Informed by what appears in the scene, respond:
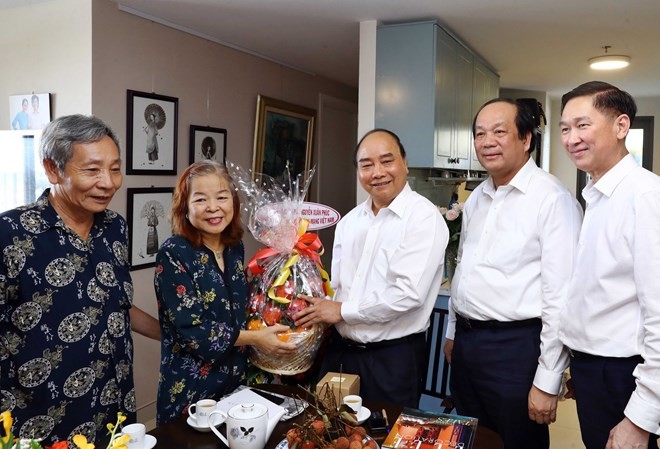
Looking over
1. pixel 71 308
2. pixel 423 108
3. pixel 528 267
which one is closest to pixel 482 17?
pixel 423 108

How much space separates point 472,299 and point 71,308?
1.24 meters

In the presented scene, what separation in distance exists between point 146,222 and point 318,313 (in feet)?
6.79

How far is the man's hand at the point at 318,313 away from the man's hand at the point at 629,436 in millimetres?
858

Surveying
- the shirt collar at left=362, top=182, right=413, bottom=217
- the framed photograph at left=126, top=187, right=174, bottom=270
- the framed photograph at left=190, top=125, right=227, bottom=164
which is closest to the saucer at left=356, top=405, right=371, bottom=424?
the shirt collar at left=362, top=182, right=413, bottom=217

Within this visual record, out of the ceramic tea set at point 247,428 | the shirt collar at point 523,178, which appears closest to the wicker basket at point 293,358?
the ceramic tea set at point 247,428

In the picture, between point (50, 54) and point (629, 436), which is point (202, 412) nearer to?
point (629, 436)

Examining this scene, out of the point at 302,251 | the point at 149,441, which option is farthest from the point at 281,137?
the point at 149,441

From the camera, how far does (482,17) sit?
342 cm

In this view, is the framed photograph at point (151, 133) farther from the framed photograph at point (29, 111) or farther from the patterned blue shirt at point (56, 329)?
the patterned blue shirt at point (56, 329)

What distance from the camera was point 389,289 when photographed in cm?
182

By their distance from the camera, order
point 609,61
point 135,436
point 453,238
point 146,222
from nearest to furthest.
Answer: point 135,436 < point 453,238 < point 146,222 < point 609,61

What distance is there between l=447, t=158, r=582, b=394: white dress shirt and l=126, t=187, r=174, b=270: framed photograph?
84.5 inches

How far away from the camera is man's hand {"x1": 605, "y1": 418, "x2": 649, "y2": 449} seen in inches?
54.7

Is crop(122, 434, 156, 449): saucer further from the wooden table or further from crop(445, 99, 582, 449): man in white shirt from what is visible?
crop(445, 99, 582, 449): man in white shirt
